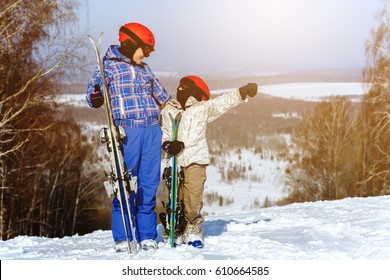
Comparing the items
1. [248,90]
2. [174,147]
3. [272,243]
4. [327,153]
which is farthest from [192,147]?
[327,153]

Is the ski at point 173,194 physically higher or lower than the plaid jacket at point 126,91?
lower

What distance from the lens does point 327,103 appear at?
29.3 m

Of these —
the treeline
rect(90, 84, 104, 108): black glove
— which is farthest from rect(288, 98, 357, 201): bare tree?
rect(90, 84, 104, 108): black glove

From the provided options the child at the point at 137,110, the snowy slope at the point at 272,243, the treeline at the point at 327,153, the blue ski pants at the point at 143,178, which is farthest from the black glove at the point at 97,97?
the treeline at the point at 327,153

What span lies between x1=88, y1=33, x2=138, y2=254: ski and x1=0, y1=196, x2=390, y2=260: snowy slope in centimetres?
44

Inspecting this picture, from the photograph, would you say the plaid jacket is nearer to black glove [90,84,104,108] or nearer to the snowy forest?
black glove [90,84,104,108]

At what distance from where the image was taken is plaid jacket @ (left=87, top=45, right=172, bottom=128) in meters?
4.72

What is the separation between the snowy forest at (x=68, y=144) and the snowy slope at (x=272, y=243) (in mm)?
6615

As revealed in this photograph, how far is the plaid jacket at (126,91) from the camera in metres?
4.72

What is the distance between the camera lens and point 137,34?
4730 mm

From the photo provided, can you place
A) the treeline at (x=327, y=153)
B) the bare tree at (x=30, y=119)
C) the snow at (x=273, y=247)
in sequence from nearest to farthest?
1. the snow at (x=273, y=247)
2. the bare tree at (x=30, y=119)
3. the treeline at (x=327, y=153)

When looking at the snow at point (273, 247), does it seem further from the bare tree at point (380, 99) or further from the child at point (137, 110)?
the bare tree at point (380, 99)

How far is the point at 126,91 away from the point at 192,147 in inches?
32.9

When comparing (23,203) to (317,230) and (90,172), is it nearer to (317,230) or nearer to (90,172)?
(90,172)
